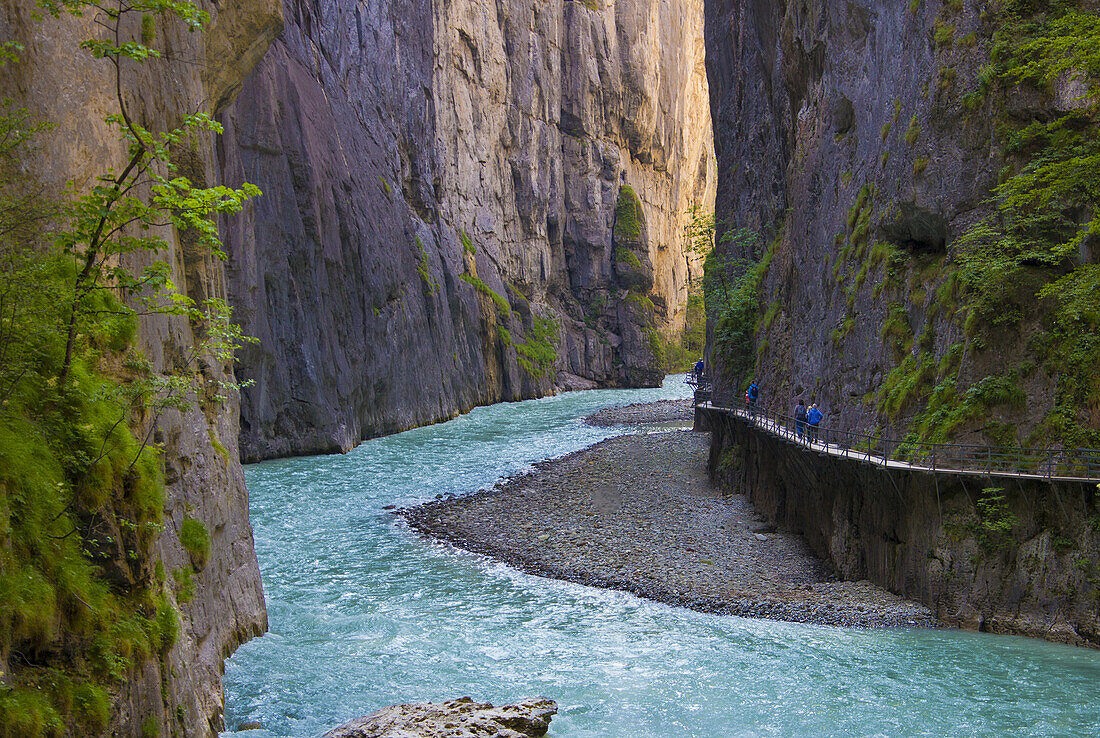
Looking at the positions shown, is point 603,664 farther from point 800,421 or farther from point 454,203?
point 454,203

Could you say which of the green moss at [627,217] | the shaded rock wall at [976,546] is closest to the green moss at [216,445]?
→ the shaded rock wall at [976,546]

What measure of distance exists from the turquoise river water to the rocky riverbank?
0.89 meters

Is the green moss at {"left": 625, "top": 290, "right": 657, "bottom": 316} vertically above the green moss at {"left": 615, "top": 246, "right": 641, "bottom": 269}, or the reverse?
the green moss at {"left": 615, "top": 246, "right": 641, "bottom": 269}

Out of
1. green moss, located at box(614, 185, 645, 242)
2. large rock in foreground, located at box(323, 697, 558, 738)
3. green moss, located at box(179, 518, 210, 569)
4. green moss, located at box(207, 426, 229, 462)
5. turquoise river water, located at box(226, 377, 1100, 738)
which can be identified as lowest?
turquoise river water, located at box(226, 377, 1100, 738)

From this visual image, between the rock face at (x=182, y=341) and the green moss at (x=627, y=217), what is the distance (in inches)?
3491


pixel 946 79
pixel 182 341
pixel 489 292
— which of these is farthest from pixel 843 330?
pixel 489 292

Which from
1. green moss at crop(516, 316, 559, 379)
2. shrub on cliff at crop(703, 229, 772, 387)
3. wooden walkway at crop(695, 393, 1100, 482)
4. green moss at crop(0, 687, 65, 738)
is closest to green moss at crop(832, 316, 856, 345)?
wooden walkway at crop(695, 393, 1100, 482)

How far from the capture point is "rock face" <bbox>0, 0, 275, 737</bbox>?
9547 millimetres

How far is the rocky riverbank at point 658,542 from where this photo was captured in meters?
18.5

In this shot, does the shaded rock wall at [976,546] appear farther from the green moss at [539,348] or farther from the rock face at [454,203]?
the green moss at [539,348]

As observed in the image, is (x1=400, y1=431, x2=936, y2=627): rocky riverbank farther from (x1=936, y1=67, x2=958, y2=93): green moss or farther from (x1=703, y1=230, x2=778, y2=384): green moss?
(x1=936, y1=67, x2=958, y2=93): green moss

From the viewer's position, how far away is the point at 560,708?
43.7 ft

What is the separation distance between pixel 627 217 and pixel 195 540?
97.2 m

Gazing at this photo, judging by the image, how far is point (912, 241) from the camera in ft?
73.3
